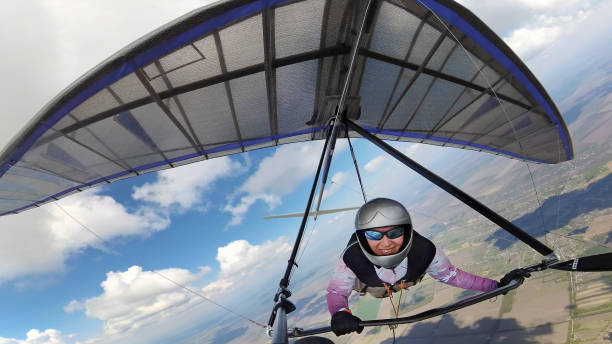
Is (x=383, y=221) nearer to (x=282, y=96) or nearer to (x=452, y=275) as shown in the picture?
(x=452, y=275)

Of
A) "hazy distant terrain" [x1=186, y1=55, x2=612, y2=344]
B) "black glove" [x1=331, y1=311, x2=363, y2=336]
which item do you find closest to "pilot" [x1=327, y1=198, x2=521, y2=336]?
"black glove" [x1=331, y1=311, x2=363, y2=336]

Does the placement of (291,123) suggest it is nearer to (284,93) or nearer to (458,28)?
(284,93)

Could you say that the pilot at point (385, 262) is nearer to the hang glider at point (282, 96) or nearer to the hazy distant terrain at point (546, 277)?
the hang glider at point (282, 96)

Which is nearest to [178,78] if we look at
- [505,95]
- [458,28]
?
[458,28]

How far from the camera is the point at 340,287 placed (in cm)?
431

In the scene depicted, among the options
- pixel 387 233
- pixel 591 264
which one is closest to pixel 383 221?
pixel 387 233

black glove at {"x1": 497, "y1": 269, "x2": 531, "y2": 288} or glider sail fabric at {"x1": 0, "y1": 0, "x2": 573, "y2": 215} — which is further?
glider sail fabric at {"x1": 0, "y1": 0, "x2": 573, "y2": 215}

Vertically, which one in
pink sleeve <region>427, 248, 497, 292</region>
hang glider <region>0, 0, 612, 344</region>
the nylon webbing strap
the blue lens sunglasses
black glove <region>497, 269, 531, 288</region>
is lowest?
the nylon webbing strap

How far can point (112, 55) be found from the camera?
13.3 ft

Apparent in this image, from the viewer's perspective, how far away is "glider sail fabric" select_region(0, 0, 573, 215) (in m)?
4.60

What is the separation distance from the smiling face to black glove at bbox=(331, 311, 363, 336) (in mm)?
898

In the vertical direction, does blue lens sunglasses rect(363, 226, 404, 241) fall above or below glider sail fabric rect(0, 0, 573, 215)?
below

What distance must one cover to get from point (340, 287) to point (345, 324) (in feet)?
2.65

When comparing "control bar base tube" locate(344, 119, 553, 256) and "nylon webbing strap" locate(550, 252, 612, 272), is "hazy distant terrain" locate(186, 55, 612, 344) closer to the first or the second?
"control bar base tube" locate(344, 119, 553, 256)
